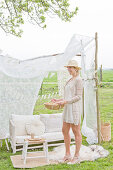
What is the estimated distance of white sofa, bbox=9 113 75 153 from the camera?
184 inches

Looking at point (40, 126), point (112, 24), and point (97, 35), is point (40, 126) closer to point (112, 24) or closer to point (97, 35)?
point (97, 35)

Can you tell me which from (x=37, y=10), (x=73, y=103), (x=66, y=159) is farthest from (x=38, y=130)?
(x=37, y=10)

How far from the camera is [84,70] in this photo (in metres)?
5.64

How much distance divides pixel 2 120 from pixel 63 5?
3832 millimetres

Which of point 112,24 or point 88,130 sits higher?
point 112,24

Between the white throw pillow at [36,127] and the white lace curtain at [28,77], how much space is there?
58 centimetres

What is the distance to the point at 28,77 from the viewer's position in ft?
16.6

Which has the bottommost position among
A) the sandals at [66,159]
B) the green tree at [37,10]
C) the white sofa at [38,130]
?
Result: the sandals at [66,159]

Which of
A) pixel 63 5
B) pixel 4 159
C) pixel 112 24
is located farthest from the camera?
pixel 112 24

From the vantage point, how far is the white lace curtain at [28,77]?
15.7ft

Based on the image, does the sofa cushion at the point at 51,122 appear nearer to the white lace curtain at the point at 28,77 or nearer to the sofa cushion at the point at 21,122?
the sofa cushion at the point at 21,122

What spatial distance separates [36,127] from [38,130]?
0.08m

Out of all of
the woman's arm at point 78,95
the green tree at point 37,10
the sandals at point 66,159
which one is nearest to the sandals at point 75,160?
the sandals at point 66,159

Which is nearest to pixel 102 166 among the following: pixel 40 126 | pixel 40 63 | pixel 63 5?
pixel 40 126
